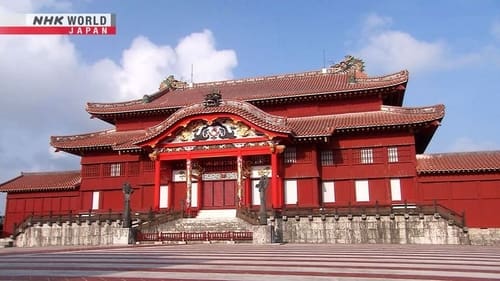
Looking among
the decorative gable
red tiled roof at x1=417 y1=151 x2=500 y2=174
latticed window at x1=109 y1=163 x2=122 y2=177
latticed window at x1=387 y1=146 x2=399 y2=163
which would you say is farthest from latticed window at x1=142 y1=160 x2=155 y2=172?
red tiled roof at x1=417 y1=151 x2=500 y2=174

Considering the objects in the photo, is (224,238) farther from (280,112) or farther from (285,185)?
(280,112)

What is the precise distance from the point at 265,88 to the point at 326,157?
9.64 metres

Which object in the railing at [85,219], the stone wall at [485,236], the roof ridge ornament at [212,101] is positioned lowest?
the stone wall at [485,236]

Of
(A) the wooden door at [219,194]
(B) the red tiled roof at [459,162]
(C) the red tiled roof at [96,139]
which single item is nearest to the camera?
(B) the red tiled roof at [459,162]

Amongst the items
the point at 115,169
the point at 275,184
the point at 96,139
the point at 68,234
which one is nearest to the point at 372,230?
the point at 275,184

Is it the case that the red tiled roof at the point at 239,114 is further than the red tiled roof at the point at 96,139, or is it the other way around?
the red tiled roof at the point at 96,139

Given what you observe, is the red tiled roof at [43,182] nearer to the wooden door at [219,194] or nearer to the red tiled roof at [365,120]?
the wooden door at [219,194]

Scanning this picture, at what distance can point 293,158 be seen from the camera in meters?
30.7

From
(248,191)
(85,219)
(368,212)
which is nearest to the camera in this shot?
(368,212)

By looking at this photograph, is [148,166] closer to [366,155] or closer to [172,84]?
[172,84]

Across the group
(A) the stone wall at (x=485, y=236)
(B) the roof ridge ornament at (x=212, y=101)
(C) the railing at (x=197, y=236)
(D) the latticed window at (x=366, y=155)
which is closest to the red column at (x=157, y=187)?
(B) the roof ridge ornament at (x=212, y=101)

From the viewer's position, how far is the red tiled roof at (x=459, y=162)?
27797 millimetres

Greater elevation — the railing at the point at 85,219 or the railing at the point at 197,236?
the railing at the point at 85,219

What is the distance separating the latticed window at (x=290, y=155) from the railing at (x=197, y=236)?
869cm
